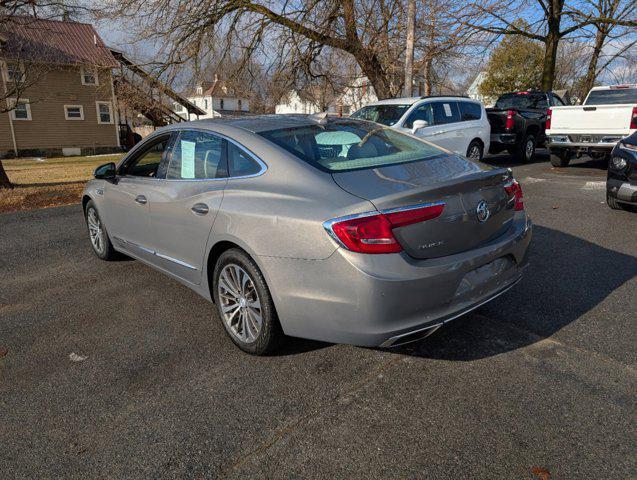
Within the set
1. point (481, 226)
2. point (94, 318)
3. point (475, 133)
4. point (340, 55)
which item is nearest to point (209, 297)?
point (94, 318)

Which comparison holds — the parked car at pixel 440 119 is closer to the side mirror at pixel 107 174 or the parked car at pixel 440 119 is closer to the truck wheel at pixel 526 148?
the truck wheel at pixel 526 148

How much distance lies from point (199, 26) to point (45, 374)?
1347 centimetres

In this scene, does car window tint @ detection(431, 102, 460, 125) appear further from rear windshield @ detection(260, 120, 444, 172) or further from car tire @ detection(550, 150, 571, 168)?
rear windshield @ detection(260, 120, 444, 172)

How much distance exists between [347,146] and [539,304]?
195cm

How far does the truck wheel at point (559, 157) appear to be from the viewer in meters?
11.6

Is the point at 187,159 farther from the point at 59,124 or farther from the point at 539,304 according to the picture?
the point at 59,124

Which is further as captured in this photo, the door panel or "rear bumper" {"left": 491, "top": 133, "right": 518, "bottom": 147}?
"rear bumper" {"left": 491, "top": 133, "right": 518, "bottom": 147}

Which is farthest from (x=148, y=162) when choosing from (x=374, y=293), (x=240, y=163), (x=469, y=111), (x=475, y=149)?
(x=475, y=149)

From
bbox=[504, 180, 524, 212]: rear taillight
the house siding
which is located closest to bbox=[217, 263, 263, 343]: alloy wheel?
bbox=[504, 180, 524, 212]: rear taillight

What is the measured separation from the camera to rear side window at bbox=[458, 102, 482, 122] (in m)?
11.0

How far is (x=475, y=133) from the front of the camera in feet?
36.6

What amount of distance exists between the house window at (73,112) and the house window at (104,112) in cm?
98

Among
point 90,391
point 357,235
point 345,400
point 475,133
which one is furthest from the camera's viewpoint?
point 475,133

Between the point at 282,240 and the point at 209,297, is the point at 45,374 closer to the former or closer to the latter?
Answer: the point at 209,297
